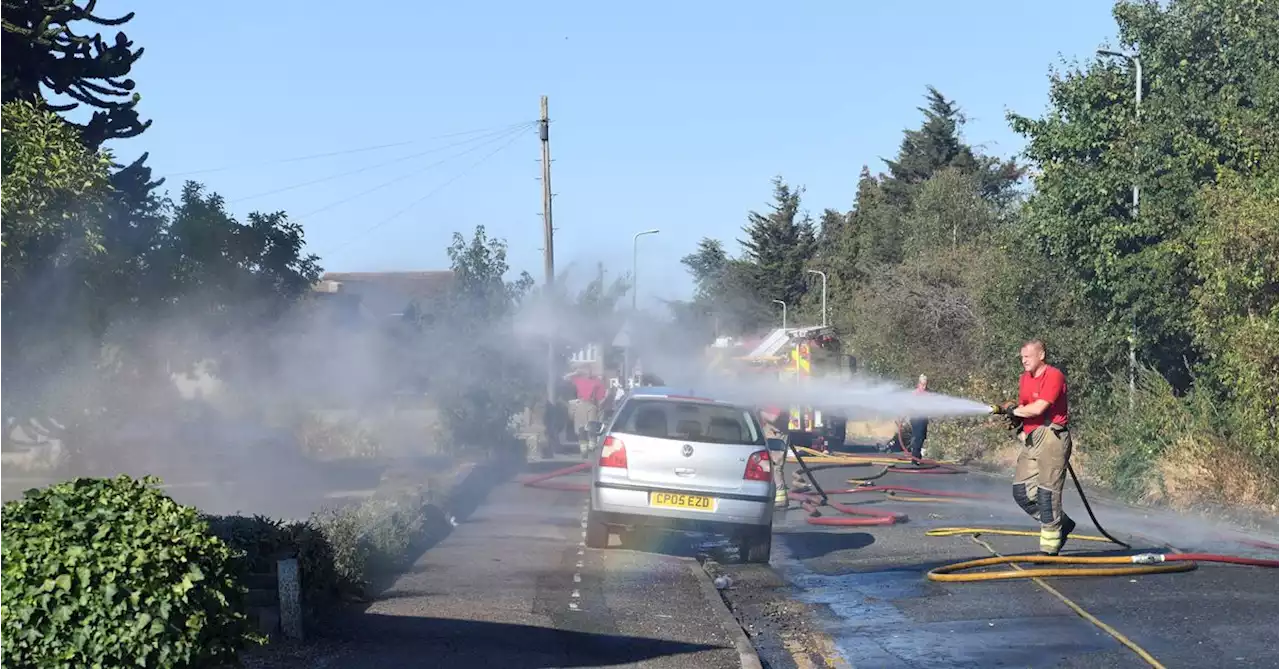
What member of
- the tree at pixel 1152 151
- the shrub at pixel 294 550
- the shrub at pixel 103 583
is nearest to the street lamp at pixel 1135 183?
the tree at pixel 1152 151

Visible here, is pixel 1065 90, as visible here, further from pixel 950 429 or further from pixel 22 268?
pixel 22 268

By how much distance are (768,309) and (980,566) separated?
71781 mm

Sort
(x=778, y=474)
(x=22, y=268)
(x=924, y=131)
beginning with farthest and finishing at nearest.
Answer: (x=924, y=131), (x=778, y=474), (x=22, y=268)

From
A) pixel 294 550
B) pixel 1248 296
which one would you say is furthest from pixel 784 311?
pixel 294 550

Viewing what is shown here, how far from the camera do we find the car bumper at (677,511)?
13.5 metres

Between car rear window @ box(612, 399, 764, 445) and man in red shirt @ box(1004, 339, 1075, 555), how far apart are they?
8.12 feet

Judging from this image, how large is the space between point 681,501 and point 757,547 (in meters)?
0.84

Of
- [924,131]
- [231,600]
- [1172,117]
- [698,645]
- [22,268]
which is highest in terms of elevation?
[924,131]

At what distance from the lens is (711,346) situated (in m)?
48.4

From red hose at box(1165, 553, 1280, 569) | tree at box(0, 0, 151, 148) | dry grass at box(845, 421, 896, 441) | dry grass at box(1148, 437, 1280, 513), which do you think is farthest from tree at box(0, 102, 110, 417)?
dry grass at box(845, 421, 896, 441)

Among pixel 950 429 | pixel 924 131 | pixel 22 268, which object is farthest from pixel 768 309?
pixel 22 268

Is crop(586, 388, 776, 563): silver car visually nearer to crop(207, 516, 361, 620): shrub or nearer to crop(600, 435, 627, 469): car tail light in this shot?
crop(600, 435, 627, 469): car tail light

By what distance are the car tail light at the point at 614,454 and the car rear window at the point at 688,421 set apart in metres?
0.18

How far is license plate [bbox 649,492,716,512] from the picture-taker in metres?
13.5
